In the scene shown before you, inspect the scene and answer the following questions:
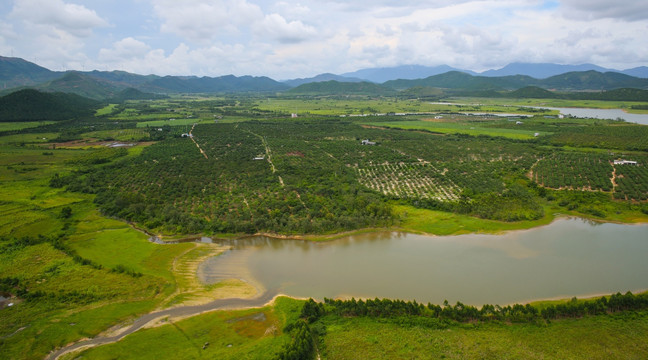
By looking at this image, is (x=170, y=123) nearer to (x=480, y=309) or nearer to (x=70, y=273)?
(x=70, y=273)

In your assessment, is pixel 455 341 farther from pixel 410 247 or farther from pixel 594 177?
pixel 594 177

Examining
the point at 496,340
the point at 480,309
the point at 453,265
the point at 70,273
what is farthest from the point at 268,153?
the point at 496,340

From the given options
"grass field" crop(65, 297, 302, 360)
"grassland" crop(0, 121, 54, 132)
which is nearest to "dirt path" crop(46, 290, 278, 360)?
"grass field" crop(65, 297, 302, 360)

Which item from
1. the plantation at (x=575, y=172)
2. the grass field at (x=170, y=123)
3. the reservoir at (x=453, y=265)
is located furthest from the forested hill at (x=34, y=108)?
the plantation at (x=575, y=172)

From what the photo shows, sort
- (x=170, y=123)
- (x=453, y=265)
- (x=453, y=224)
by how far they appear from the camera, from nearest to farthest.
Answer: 1. (x=453, y=265)
2. (x=453, y=224)
3. (x=170, y=123)

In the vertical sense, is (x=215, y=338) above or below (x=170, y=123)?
below

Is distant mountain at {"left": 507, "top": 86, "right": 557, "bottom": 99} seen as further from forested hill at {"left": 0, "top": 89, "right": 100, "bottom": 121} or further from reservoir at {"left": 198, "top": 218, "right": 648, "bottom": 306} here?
forested hill at {"left": 0, "top": 89, "right": 100, "bottom": 121}
